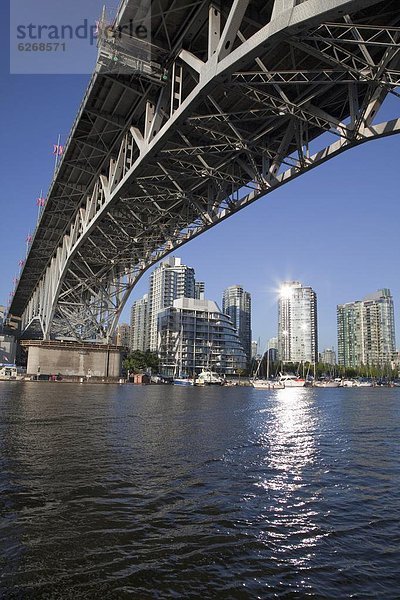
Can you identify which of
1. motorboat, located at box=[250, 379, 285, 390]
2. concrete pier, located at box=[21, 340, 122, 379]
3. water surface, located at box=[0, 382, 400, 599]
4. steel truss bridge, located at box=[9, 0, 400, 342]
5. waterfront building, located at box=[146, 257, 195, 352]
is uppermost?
waterfront building, located at box=[146, 257, 195, 352]

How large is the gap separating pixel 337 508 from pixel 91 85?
2450 cm

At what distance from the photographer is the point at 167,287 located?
174 meters

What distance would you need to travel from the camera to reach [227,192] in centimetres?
3184

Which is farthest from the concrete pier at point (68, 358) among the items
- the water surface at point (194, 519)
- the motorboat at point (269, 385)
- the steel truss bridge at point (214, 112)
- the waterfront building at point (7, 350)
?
the water surface at point (194, 519)

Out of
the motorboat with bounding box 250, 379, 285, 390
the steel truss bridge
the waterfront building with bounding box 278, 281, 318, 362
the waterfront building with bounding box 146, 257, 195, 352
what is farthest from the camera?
the waterfront building with bounding box 278, 281, 318, 362

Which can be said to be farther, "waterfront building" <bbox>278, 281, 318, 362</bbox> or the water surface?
"waterfront building" <bbox>278, 281, 318, 362</bbox>

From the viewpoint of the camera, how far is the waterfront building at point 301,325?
188 meters

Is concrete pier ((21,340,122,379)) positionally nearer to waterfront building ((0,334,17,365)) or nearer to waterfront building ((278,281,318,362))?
waterfront building ((0,334,17,365))

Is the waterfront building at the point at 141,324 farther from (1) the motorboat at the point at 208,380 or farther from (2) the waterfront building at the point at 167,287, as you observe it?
(1) the motorboat at the point at 208,380

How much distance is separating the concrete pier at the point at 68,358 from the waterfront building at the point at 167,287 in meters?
103

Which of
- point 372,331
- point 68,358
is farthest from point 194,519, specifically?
point 372,331

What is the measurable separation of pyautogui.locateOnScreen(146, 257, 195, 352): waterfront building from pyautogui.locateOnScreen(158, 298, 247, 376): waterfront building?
128 feet

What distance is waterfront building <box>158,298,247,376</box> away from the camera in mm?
129125

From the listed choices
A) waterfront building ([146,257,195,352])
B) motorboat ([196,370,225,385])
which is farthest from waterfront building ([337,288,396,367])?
motorboat ([196,370,225,385])
